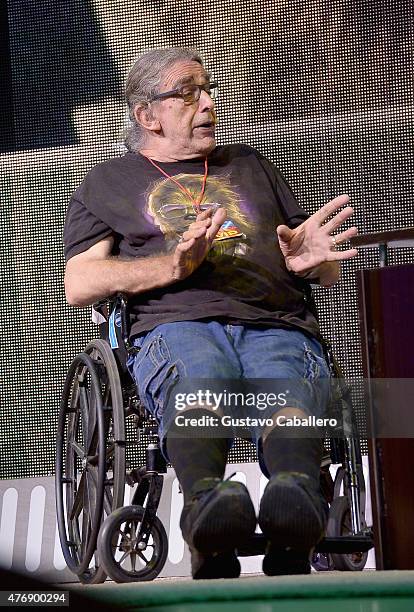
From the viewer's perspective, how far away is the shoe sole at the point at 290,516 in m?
1.17

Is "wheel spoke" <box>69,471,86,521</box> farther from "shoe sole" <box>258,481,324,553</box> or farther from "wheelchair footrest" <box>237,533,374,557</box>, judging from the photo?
"shoe sole" <box>258,481,324,553</box>

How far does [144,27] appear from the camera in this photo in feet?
8.29

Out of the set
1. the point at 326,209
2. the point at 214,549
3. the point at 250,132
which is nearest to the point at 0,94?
the point at 250,132

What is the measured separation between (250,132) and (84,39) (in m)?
0.49

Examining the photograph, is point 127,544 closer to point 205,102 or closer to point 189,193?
point 189,193

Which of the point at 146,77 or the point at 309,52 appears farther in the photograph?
the point at 309,52

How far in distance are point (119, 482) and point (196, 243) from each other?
0.41 meters

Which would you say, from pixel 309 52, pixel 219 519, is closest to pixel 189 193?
pixel 219 519

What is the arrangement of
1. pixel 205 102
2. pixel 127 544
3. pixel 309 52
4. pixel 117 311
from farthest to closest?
pixel 309 52
pixel 205 102
pixel 117 311
pixel 127 544

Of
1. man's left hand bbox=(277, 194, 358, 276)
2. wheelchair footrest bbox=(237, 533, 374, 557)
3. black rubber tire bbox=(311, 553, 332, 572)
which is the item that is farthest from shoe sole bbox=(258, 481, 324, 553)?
black rubber tire bbox=(311, 553, 332, 572)

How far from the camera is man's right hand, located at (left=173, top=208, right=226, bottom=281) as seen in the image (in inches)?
58.2

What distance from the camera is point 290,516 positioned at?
1174 mm

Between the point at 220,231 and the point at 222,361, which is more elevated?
the point at 220,231

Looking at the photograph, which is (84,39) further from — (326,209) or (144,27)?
(326,209)
